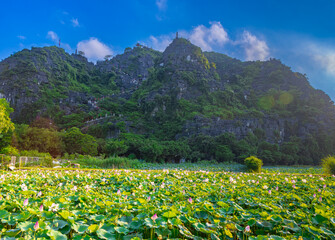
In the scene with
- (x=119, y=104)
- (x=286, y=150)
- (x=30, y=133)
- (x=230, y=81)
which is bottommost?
(x=286, y=150)

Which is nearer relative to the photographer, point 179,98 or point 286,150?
point 286,150

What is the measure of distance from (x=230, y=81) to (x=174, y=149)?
154 feet

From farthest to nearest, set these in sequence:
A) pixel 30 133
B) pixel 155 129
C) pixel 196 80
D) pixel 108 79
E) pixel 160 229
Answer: pixel 108 79 < pixel 196 80 < pixel 155 129 < pixel 30 133 < pixel 160 229

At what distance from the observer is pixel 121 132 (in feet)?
132

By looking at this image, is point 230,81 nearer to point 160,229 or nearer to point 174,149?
point 174,149

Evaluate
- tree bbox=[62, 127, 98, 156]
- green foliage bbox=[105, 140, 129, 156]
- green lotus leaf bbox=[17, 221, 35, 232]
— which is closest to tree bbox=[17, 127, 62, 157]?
tree bbox=[62, 127, 98, 156]

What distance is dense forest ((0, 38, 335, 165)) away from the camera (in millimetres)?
30516

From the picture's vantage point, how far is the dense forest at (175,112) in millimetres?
30516

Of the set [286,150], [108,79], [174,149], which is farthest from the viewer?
[108,79]

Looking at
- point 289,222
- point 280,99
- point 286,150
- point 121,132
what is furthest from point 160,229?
point 280,99

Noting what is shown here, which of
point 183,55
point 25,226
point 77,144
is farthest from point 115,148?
point 183,55

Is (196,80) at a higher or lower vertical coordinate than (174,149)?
higher

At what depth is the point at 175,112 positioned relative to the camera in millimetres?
49156

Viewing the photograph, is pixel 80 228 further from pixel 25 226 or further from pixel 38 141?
pixel 38 141
